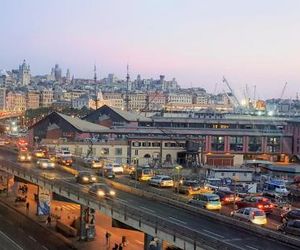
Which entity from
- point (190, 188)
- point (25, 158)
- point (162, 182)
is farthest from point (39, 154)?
point (190, 188)

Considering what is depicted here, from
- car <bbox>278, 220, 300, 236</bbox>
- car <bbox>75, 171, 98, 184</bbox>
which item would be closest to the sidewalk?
car <bbox>75, 171, 98, 184</bbox>

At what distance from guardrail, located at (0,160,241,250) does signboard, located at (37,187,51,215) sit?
123 inches

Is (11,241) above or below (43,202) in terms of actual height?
below

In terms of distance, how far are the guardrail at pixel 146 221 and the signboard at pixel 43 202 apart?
312 centimetres

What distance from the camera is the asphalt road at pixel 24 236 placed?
27.0m

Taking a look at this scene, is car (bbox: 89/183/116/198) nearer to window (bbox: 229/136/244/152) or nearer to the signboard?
the signboard

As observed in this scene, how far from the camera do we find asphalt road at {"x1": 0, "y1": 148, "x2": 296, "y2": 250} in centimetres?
1716

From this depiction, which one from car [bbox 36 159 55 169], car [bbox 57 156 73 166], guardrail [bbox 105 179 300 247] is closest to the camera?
guardrail [bbox 105 179 300 247]

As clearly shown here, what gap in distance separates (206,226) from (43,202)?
16.5 m

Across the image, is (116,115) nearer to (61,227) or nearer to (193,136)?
(193,136)

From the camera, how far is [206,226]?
66.0 feet

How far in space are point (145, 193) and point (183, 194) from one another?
3.12m

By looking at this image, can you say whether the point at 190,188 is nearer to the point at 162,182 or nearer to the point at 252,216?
the point at 162,182

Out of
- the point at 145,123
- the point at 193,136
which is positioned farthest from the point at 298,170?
A: the point at 145,123
